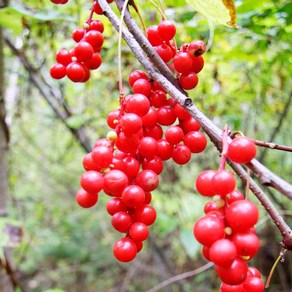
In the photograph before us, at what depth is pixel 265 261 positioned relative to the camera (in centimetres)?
323

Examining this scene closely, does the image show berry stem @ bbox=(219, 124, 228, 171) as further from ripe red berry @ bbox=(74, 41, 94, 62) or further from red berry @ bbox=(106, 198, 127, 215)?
ripe red berry @ bbox=(74, 41, 94, 62)

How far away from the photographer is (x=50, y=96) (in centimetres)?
178

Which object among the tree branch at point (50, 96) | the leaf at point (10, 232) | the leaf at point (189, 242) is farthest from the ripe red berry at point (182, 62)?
the leaf at point (189, 242)

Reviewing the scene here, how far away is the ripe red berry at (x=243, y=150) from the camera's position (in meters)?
0.43

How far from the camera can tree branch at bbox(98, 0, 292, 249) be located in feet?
1.49

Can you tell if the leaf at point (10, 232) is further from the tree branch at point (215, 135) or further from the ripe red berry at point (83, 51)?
the tree branch at point (215, 135)

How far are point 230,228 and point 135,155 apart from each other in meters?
0.18

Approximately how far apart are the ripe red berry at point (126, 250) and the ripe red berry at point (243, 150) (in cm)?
20

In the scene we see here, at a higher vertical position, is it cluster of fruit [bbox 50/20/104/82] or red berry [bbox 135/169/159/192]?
cluster of fruit [bbox 50/20/104/82]

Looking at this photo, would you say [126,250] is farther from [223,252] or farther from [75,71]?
[75,71]

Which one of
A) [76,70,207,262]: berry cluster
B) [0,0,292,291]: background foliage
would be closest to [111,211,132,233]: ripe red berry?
[76,70,207,262]: berry cluster

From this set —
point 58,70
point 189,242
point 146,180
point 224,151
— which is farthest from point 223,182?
point 189,242

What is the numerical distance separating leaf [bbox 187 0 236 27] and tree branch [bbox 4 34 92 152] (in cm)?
Result: 112

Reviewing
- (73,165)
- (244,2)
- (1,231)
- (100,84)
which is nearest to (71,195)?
(73,165)
